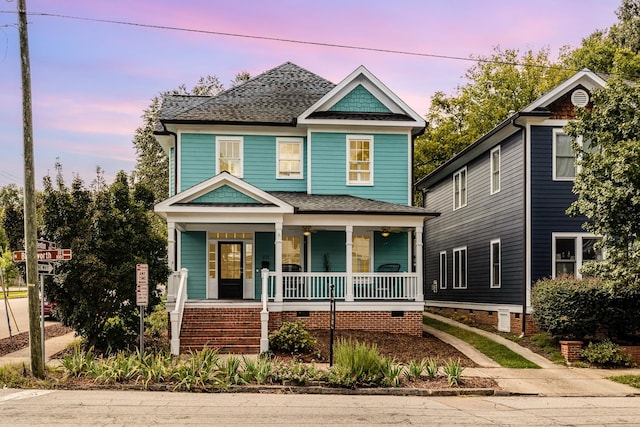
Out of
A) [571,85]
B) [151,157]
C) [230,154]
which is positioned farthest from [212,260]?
[151,157]

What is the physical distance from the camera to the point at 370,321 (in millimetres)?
20703

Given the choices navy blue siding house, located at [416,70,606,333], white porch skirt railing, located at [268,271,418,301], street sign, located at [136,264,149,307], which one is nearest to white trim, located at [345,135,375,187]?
white porch skirt railing, located at [268,271,418,301]

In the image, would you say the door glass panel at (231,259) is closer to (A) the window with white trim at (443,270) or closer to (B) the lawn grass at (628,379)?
(A) the window with white trim at (443,270)

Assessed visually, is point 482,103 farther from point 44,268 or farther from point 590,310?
point 44,268

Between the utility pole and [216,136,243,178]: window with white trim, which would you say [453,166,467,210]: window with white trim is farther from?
the utility pole

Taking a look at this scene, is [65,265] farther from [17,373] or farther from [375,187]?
[375,187]

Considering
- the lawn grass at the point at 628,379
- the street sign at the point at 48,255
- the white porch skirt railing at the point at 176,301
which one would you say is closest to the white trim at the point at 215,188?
the white porch skirt railing at the point at 176,301

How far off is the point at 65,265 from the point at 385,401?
8335mm

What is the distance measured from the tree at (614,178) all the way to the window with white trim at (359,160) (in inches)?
321

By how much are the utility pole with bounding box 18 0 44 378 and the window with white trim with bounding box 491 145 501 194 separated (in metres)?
15.1

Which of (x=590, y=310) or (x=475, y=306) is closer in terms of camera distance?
(x=590, y=310)

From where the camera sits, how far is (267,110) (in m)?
24.4

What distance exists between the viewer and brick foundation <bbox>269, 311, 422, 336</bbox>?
20.6 metres

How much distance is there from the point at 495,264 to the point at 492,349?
5.52 metres
